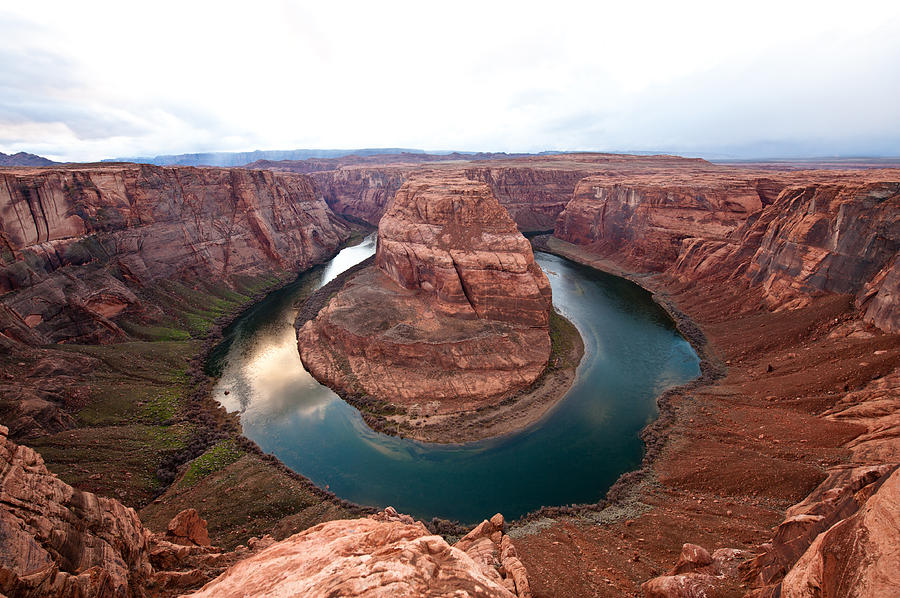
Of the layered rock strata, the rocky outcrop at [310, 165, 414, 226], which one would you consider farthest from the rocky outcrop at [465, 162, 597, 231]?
the layered rock strata

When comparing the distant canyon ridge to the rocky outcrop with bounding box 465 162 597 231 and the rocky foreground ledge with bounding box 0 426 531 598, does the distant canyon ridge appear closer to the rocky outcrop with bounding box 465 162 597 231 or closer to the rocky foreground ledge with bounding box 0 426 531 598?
the rocky foreground ledge with bounding box 0 426 531 598

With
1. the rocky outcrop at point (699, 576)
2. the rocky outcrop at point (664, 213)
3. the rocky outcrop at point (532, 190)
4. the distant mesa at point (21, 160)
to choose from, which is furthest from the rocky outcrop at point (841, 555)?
the distant mesa at point (21, 160)

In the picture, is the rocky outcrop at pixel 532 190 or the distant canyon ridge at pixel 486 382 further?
the rocky outcrop at pixel 532 190

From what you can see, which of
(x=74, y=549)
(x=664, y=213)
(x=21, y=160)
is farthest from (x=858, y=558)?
(x=21, y=160)

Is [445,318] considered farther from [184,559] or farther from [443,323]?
[184,559]

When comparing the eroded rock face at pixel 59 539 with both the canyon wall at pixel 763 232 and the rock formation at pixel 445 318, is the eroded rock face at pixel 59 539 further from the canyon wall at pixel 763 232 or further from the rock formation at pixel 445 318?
the canyon wall at pixel 763 232
